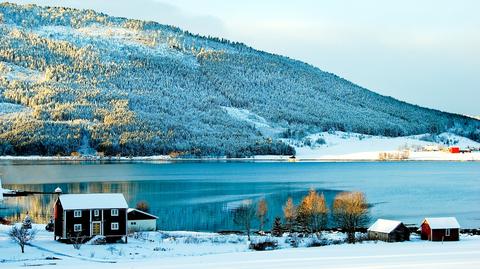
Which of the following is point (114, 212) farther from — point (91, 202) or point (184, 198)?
point (184, 198)

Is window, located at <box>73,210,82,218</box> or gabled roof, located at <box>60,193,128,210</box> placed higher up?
gabled roof, located at <box>60,193,128,210</box>

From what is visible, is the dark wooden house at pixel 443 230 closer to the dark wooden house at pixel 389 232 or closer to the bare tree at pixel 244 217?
the dark wooden house at pixel 389 232

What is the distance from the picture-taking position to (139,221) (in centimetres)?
5212

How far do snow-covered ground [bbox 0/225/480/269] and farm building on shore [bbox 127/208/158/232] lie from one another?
3.39 metres

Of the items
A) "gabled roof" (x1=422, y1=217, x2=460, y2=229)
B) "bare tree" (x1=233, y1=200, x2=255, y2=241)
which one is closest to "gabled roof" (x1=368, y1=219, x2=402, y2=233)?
"gabled roof" (x1=422, y1=217, x2=460, y2=229)

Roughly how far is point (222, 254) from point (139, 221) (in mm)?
15112

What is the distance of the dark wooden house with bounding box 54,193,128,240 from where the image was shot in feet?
148

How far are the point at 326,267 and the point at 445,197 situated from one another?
57377 mm

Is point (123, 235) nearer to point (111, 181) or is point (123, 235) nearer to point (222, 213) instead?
point (222, 213)

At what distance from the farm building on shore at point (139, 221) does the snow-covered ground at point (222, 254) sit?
3390 millimetres

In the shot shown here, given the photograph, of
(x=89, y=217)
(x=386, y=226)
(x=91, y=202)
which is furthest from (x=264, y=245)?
(x=91, y=202)

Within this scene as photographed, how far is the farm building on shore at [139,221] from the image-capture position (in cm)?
5156

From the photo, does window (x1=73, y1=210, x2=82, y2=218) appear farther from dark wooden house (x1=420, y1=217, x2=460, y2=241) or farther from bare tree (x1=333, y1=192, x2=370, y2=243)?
dark wooden house (x1=420, y1=217, x2=460, y2=241)

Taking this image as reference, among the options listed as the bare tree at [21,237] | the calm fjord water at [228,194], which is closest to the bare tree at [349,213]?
the calm fjord water at [228,194]
